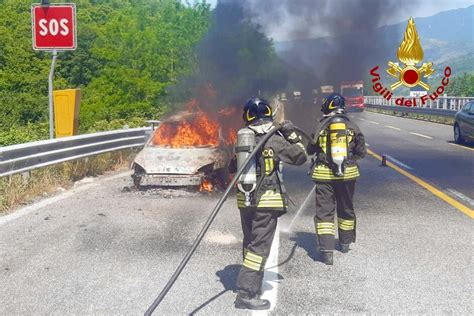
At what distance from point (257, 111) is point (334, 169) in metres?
1.64

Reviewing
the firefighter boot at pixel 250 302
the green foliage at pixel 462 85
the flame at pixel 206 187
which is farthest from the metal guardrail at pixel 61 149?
the green foliage at pixel 462 85

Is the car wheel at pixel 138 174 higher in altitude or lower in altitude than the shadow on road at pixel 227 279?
higher

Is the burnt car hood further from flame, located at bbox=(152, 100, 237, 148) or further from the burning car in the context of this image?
flame, located at bbox=(152, 100, 237, 148)

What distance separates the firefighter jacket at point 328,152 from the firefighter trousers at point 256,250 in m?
1.49

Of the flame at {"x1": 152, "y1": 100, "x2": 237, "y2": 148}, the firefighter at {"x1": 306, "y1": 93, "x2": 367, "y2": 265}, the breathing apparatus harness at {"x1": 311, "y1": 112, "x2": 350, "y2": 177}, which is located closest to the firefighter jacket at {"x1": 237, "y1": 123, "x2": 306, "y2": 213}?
the firefighter at {"x1": 306, "y1": 93, "x2": 367, "y2": 265}

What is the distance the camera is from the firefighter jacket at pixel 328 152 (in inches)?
240

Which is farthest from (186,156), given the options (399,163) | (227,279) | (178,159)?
(399,163)

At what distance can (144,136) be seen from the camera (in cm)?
1355

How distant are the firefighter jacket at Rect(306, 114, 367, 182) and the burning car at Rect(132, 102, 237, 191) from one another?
3.58 meters

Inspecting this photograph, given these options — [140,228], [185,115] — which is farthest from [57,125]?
[140,228]

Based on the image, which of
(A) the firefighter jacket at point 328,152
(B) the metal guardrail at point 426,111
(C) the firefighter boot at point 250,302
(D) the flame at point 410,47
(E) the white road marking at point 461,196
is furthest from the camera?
(B) the metal guardrail at point 426,111

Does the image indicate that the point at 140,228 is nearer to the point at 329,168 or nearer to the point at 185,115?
the point at 329,168

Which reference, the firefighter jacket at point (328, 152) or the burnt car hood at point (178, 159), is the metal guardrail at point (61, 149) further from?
the firefighter jacket at point (328, 152)

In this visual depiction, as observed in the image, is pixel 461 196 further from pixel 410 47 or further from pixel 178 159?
pixel 410 47
